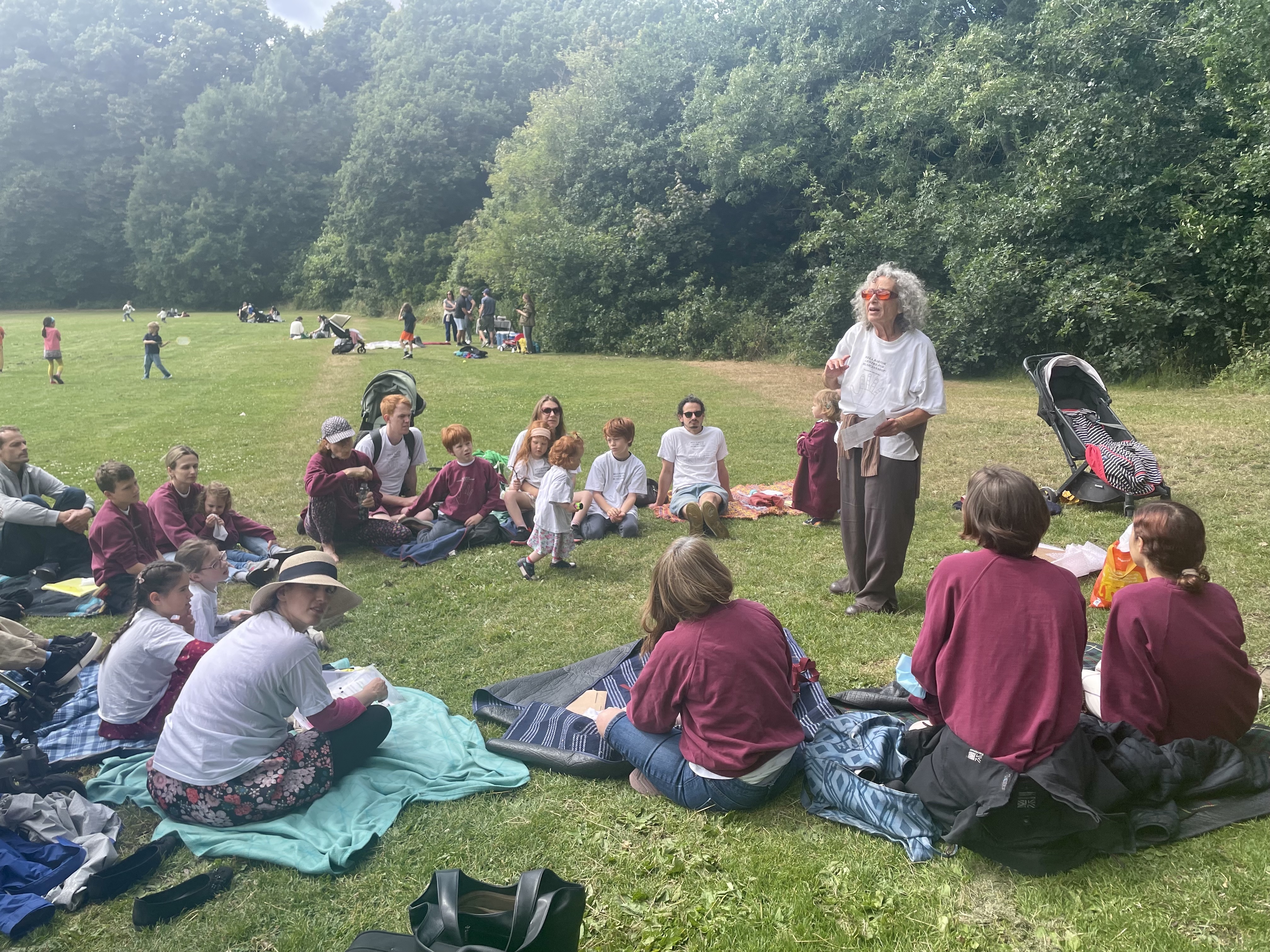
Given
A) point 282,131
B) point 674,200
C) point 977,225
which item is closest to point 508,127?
point 282,131

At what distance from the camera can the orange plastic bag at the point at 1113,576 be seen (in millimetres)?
5680

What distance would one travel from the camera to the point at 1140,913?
3029 mm

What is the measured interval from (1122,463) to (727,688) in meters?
6.46

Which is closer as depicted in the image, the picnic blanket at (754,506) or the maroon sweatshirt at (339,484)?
the maroon sweatshirt at (339,484)

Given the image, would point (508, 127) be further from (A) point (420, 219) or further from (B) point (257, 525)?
(B) point (257, 525)

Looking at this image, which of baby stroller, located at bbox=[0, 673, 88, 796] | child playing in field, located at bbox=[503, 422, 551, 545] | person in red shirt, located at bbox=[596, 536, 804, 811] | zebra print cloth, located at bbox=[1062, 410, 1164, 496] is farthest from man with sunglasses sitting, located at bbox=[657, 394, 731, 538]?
baby stroller, located at bbox=[0, 673, 88, 796]

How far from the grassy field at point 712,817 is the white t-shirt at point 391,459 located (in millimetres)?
1015

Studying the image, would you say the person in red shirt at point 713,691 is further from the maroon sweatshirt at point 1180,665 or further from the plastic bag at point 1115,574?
the plastic bag at point 1115,574

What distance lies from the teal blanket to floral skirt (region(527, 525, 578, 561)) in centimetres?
248

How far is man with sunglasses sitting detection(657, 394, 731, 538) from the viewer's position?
328 inches

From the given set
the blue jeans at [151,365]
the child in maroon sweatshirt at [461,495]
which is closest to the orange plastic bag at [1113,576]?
the child in maroon sweatshirt at [461,495]

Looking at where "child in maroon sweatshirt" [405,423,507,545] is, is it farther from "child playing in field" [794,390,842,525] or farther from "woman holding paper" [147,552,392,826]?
"woman holding paper" [147,552,392,826]

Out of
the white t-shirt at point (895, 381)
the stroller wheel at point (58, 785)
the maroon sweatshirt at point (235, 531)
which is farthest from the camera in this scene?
the maroon sweatshirt at point (235, 531)

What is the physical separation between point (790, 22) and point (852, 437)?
995 inches
